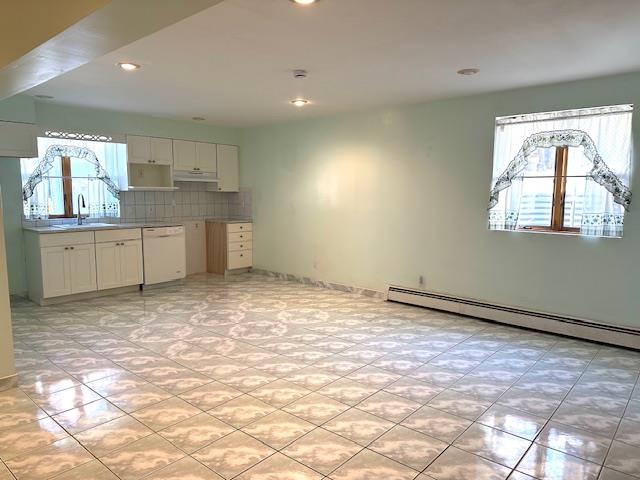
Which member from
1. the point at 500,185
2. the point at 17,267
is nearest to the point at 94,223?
the point at 17,267

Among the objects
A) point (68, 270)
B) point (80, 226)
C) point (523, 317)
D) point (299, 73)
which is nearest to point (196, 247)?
point (80, 226)

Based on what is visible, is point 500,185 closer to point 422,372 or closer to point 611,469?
point 422,372

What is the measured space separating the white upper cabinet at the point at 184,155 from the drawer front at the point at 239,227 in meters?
1.04

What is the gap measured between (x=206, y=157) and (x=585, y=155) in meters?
5.05

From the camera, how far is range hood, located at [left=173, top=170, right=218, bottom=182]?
6395mm

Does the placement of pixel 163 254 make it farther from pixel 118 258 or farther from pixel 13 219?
pixel 13 219

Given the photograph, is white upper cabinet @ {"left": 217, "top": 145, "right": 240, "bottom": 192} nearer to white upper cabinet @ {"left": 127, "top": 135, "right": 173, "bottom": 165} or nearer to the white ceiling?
white upper cabinet @ {"left": 127, "top": 135, "right": 173, "bottom": 165}

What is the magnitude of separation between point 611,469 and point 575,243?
2433mm

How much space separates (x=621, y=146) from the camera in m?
3.78

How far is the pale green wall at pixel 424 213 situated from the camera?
3.96 meters

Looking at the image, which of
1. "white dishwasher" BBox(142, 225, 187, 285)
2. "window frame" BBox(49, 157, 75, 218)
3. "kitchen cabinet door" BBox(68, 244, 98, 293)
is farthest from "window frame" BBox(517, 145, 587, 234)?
"window frame" BBox(49, 157, 75, 218)

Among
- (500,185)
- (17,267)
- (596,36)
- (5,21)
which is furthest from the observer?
(17,267)

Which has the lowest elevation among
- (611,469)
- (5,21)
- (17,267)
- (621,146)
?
(611,469)

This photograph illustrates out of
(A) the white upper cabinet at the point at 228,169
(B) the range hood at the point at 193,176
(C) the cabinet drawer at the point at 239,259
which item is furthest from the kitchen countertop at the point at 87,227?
(A) the white upper cabinet at the point at 228,169
